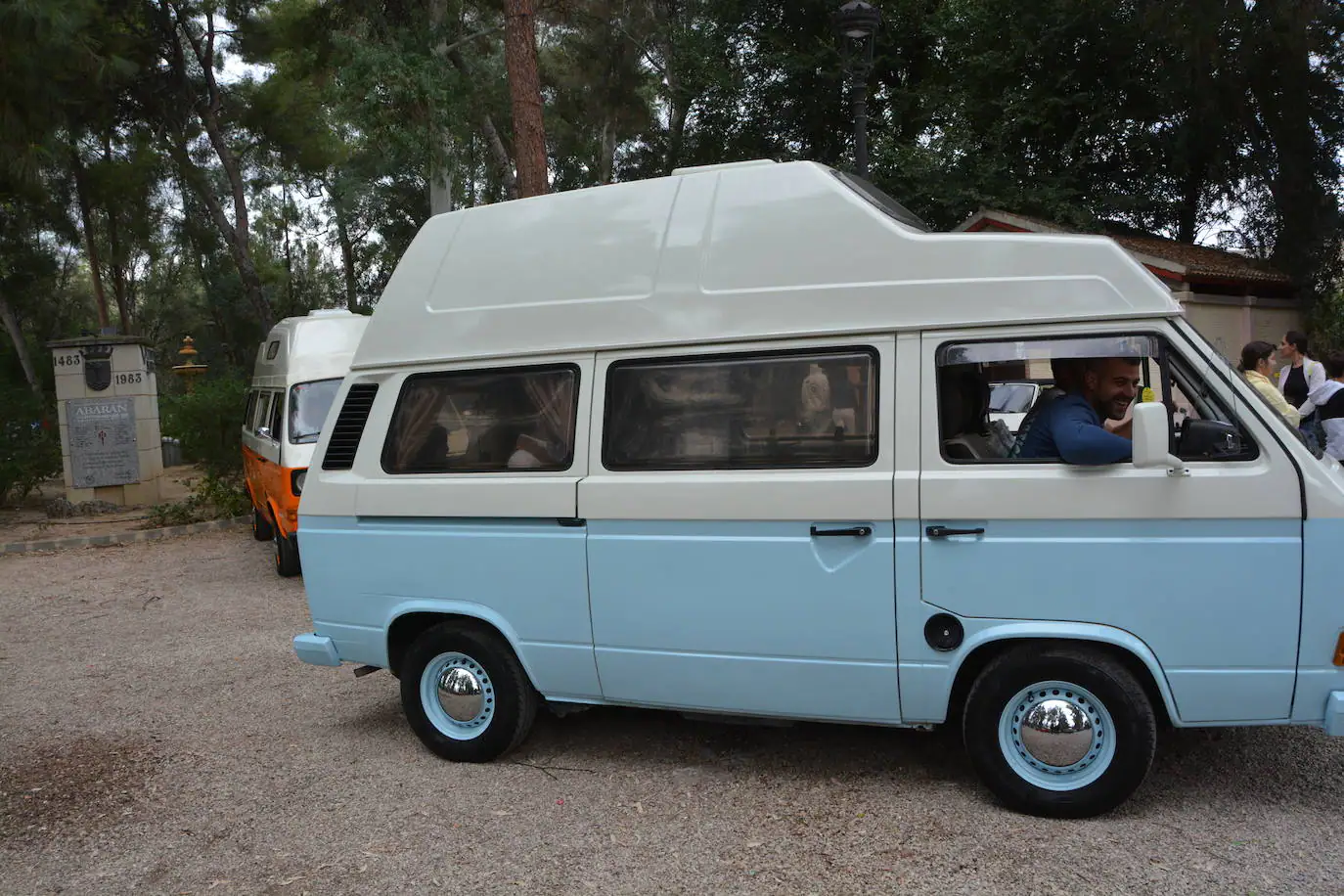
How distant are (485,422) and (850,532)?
1890 millimetres

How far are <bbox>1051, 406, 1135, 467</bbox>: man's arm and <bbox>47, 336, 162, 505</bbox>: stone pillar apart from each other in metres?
15.3

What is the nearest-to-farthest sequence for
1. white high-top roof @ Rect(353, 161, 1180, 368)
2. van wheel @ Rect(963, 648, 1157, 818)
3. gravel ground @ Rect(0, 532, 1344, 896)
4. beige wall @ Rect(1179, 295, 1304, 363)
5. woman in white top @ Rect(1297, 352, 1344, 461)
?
gravel ground @ Rect(0, 532, 1344, 896), van wheel @ Rect(963, 648, 1157, 818), white high-top roof @ Rect(353, 161, 1180, 368), woman in white top @ Rect(1297, 352, 1344, 461), beige wall @ Rect(1179, 295, 1304, 363)

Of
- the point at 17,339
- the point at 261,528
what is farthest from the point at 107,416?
the point at 17,339

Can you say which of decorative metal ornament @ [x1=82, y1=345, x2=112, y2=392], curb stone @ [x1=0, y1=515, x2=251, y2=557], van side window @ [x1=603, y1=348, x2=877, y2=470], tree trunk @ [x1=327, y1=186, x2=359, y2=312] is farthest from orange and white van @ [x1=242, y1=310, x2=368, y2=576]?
tree trunk @ [x1=327, y1=186, x2=359, y2=312]

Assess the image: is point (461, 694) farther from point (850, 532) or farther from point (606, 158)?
point (606, 158)

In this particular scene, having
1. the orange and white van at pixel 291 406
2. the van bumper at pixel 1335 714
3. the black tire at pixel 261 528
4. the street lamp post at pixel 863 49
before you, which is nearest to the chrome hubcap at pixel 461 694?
the van bumper at pixel 1335 714

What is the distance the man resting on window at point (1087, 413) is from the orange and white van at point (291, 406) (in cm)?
788

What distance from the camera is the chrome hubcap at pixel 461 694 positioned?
5.46 metres

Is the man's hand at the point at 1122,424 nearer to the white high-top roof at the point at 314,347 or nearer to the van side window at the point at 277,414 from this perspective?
the white high-top roof at the point at 314,347

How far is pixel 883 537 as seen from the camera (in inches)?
176

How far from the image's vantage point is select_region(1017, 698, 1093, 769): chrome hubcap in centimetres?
430

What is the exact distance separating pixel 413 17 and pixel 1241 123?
1427cm

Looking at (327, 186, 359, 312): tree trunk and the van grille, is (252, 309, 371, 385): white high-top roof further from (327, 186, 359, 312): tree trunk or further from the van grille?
(327, 186, 359, 312): tree trunk

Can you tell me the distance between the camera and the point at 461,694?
18.0 ft
